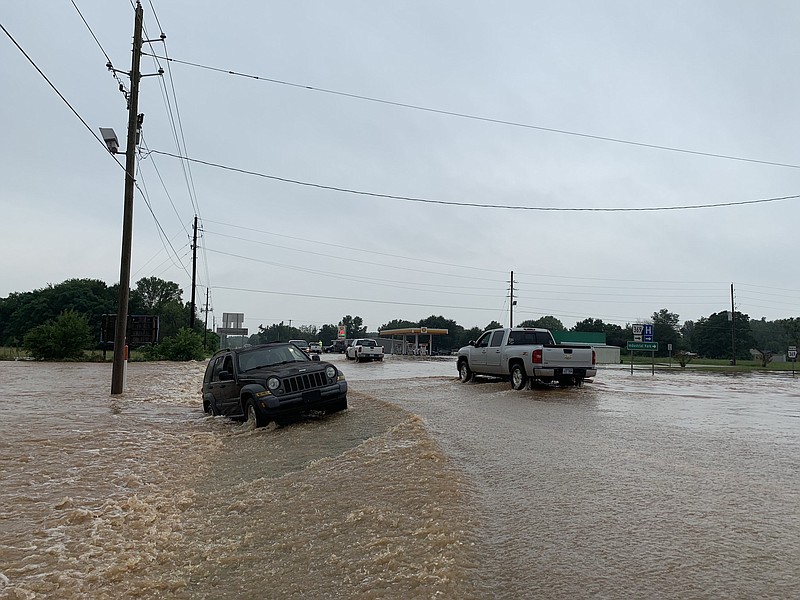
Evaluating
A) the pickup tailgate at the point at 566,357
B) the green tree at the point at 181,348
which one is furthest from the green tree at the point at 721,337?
the pickup tailgate at the point at 566,357

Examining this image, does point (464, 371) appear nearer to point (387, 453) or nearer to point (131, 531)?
point (387, 453)

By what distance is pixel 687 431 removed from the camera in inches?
396

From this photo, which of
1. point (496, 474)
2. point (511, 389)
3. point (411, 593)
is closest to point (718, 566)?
point (411, 593)

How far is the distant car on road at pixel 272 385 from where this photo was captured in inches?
457

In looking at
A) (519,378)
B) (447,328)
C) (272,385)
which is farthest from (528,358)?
(447,328)

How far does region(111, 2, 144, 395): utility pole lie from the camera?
1845cm

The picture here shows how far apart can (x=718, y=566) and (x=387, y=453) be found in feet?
14.7

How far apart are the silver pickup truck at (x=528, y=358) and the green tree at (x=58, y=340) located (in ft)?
110

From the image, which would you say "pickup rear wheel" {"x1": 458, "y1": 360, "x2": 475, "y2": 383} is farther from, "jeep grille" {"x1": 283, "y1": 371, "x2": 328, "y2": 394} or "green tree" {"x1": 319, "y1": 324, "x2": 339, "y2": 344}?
"green tree" {"x1": 319, "y1": 324, "x2": 339, "y2": 344}

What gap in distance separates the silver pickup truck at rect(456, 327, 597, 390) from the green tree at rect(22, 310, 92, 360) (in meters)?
33.5

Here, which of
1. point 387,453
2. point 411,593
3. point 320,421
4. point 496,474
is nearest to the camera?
point 411,593

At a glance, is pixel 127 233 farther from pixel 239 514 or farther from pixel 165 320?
pixel 165 320

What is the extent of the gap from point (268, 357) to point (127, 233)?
8009 mm

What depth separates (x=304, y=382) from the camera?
1191cm
